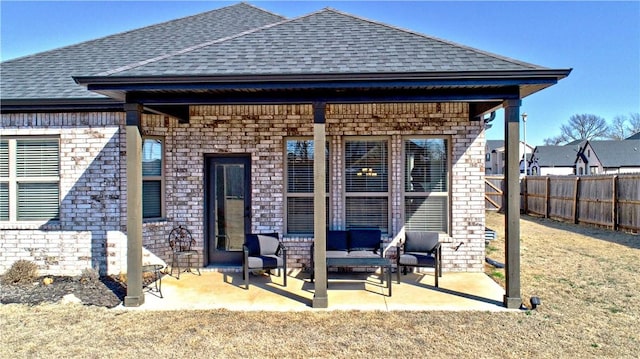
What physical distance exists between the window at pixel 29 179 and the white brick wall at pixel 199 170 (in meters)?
0.18

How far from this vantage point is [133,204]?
518 cm

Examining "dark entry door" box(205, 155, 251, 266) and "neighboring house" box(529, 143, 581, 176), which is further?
"neighboring house" box(529, 143, 581, 176)

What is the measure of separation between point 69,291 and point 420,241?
5517 millimetres

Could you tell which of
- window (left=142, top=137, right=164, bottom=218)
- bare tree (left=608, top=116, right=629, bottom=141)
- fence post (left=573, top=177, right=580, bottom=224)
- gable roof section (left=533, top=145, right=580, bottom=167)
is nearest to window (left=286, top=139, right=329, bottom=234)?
window (left=142, top=137, right=164, bottom=218)

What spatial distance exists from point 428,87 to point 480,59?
825 mm

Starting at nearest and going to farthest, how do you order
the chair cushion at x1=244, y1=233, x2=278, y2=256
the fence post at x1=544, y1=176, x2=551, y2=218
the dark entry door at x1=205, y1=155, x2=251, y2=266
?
the chair cushion at x1=244, y1=233, x2=278, y2=256 < the dark entry door at x1=205, y1=155, x2=251, y2=266 < the fence post at x1=544, y1=176, x2=551, y2=218

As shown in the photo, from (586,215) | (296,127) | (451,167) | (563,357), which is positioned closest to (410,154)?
(451,167)

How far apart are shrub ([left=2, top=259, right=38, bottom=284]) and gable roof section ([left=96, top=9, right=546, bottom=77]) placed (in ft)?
12.7

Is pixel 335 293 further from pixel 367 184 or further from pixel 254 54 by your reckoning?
pixel 254 54

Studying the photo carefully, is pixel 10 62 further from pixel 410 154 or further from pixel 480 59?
pixel 480 59

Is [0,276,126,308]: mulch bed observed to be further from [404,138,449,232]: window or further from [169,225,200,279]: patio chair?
[404,138,449,232]: window

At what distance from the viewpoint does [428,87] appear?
16.7 ft

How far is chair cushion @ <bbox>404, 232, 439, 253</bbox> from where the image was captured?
6.72 m

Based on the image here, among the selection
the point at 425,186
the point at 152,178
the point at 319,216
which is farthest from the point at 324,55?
the point at 152,178
